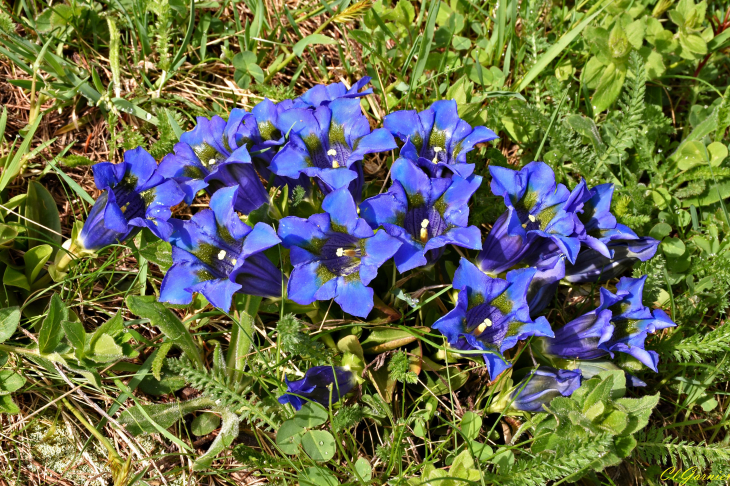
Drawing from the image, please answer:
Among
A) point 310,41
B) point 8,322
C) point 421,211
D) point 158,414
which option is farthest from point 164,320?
point 310,41

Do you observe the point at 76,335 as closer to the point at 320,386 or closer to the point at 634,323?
the point at 320,386

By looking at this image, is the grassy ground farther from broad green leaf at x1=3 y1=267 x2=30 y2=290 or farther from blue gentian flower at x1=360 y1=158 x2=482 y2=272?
blue gentian flower at x1=360 y1=158 x2=482 y2=272

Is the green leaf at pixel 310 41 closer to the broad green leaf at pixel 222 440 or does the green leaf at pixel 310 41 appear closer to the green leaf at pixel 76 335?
the green leaf at pixel 76 335

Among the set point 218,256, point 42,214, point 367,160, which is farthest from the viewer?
point 367,160

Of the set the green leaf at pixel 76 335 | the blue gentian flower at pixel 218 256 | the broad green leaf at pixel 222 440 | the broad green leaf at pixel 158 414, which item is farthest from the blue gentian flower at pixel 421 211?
the green leaf at pixel 76 335

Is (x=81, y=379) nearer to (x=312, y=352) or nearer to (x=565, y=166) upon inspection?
(x=312, y=352)

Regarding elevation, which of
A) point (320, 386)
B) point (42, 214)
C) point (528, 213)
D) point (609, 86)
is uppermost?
point (609, 86)

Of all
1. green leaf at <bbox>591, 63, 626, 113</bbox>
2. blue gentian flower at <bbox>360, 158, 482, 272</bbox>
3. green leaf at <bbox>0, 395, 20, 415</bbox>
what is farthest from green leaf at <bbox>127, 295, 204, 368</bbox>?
green leaf at <bbox>591, 63, 626, 113</bbox>
